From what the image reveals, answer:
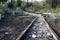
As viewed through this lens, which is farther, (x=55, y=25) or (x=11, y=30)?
(x=55, y=25)

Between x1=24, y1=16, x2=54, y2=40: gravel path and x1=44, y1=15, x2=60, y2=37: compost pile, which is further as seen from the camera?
x1=44, y1=15, x2=60, y2=37: compost pile

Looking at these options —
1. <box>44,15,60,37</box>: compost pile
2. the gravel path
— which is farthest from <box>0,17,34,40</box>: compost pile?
<box>44,15,60,37</box>: compost pile

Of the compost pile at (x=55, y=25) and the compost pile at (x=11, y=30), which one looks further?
the compost pile at (x=55, y=25)

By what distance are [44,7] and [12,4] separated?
1022 cm

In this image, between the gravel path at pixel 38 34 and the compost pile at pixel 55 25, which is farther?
the compost pile at pixel 55 25

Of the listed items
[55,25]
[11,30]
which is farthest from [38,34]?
[55,25]

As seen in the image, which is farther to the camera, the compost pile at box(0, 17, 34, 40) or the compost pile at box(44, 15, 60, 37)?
the compost pile at box(44, 15, 60, 37)

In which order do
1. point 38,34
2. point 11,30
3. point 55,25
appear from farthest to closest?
point 55,25
point 11,30
point 38,34

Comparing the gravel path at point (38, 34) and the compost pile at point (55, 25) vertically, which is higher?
the gravel path at point (38, 34)

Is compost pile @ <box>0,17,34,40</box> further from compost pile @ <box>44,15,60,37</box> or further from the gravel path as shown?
compost pile @ <box>44,15,60,37</box>

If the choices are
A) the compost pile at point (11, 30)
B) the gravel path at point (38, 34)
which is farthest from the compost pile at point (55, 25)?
the compost pile at point (11, 30)

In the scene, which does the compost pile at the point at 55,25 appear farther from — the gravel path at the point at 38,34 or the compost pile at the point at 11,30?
the compost pile at the point at 11,30

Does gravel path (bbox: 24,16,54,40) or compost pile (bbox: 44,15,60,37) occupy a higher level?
gravel path (bbox: 24,16,54,40)

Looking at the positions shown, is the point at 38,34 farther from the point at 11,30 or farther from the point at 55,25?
the point at 55,25
